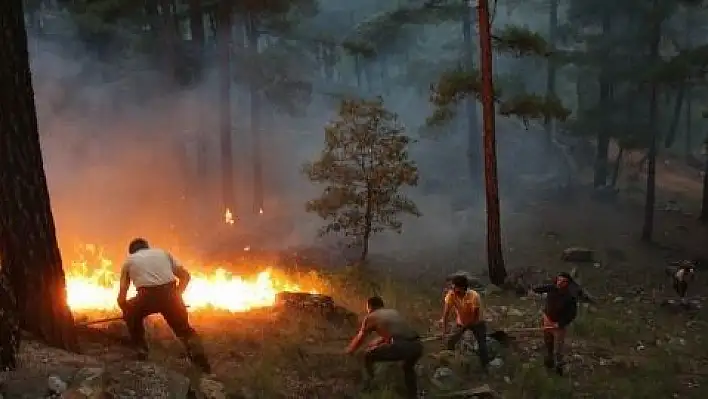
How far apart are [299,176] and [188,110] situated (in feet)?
26.6

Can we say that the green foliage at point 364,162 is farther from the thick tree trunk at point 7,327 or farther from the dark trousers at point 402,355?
the thick tree trunk at point 7,327

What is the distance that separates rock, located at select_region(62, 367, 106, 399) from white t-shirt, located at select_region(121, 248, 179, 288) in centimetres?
169

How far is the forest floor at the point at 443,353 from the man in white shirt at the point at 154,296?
0.30m

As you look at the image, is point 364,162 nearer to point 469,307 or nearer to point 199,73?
point 469,307

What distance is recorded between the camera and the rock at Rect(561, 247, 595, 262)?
23734mm

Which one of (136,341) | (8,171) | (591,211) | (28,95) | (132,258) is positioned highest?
(28,95)

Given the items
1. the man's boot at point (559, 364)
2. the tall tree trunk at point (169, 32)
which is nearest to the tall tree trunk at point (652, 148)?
the man's boot at point (559, 364)

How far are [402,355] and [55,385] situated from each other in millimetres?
4466

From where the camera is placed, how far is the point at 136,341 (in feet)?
28.0

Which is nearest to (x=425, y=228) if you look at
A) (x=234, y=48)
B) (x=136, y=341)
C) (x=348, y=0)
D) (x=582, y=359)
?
(x=234, y=48)

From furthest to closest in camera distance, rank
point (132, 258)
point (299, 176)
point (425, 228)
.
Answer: point (299, 176) < point (425, 228) < point (132, 258)

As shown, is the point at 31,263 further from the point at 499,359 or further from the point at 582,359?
the point at 582,359

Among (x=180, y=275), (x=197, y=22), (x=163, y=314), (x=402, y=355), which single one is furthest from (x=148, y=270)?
(x=197, y=22)

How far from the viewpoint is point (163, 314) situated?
8523mm
